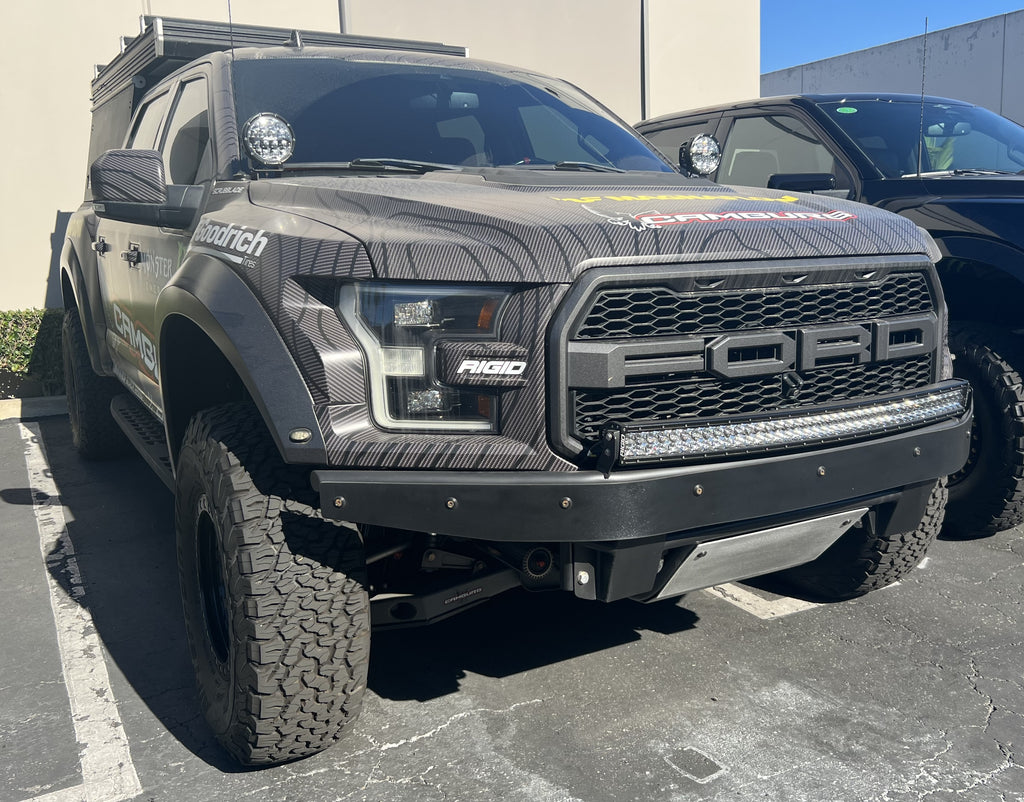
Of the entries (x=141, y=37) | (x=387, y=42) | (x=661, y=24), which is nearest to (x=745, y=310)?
(x=387, y=42)

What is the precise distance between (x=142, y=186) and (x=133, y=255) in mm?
909

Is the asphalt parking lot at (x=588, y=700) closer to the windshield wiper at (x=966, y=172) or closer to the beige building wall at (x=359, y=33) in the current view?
the windshield wiper at (x=966, y=172)

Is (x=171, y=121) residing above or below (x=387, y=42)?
below

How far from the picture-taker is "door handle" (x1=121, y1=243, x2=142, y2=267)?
4.05 m

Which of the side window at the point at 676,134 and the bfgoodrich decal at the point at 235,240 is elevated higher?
the side window at the point at 676,134

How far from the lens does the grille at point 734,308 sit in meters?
2.44

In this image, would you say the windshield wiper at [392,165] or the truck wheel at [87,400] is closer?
the windshield wiper at [392,165]

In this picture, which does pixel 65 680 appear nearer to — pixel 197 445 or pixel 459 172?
pixel 197 445

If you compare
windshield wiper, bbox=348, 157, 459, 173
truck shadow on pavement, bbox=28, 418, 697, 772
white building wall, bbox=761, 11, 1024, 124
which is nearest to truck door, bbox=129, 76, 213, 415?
windshield wiper, bbox=348, 157, 459, 173

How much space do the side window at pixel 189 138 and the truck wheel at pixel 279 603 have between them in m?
1.25

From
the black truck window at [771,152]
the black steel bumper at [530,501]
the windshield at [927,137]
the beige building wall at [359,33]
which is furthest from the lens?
the beige building wall at [359,33]

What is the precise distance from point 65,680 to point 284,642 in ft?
4.10

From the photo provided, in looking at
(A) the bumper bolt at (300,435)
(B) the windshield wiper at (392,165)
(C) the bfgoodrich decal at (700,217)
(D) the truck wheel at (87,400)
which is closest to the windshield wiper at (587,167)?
(B) the windshield wiper at (392,165)

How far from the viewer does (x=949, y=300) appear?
14.9 feet
